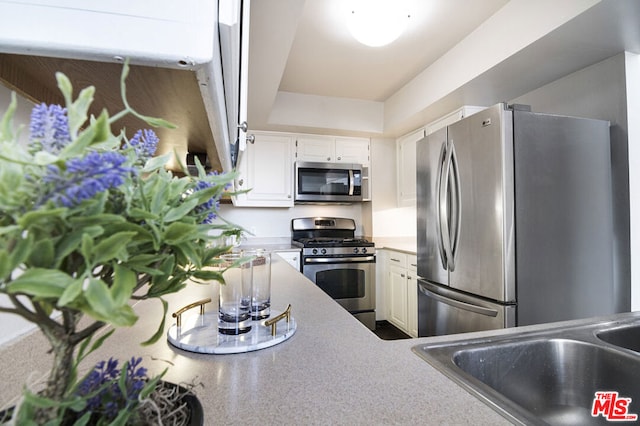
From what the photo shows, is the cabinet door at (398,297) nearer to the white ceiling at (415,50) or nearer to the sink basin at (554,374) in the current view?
the white ceiling at (415,50)

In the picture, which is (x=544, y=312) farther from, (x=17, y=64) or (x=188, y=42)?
(x=17, y=64)

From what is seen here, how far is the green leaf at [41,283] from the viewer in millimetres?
187

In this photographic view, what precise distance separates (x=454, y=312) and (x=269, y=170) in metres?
2.37

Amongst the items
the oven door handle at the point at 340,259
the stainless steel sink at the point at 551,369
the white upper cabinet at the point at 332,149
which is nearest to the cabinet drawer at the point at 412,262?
the oven door handle at the point at 340,259

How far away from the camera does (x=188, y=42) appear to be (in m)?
0.39

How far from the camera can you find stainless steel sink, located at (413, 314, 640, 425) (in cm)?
75

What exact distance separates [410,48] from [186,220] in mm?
2711

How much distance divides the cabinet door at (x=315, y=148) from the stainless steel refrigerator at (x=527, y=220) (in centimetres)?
184

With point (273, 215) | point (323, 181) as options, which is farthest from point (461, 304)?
point (273, 215)

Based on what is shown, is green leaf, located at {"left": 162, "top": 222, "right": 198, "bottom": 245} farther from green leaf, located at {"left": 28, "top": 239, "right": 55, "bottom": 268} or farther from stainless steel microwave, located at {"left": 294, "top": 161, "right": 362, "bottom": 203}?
stainless steel microwave, located at {"left": 294, "top": 161, "right": 362, "bottom": 203}

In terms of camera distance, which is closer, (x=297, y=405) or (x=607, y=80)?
(x=297, y=405)

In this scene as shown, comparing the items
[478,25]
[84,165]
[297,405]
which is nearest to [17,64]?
Answer: [84,165]

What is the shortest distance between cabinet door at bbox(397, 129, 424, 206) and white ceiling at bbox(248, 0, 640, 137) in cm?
20

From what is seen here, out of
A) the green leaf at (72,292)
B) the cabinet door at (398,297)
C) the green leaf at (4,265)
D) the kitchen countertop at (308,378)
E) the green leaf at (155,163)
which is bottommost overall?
the cabinet door at (398,297)
